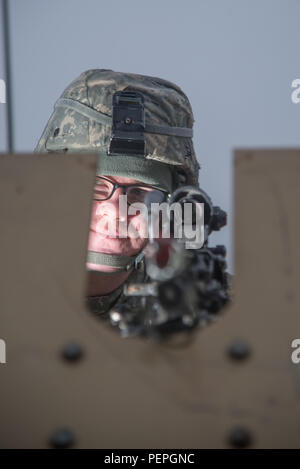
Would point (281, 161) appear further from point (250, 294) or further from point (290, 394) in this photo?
point (290, 394)

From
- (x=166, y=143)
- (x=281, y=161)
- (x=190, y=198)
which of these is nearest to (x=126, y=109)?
(x=166, y=143)

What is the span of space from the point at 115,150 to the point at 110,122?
95mm

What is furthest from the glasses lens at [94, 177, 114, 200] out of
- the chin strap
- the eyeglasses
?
the chin strap

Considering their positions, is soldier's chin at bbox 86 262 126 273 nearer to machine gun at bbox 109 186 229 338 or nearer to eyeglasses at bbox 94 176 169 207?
eyeglasses at bbox 94 176 169 207

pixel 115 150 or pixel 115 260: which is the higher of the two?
pixel 115 150

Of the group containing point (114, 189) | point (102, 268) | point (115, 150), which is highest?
point (115, 150)

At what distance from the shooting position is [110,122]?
1393mm

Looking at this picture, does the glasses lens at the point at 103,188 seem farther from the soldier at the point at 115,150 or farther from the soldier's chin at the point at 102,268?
the soldier's chin at the point at 102,268

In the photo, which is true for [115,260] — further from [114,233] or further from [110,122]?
[110,122]

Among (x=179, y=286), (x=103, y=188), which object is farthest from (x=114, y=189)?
(x=179, y=286)

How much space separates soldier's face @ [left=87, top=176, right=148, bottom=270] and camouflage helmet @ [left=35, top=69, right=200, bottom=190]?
10 cm

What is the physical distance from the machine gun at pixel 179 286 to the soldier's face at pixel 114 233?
1.42ft

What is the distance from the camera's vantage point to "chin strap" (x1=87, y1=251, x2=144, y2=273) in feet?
4.33

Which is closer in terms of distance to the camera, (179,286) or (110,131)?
(179,286)
